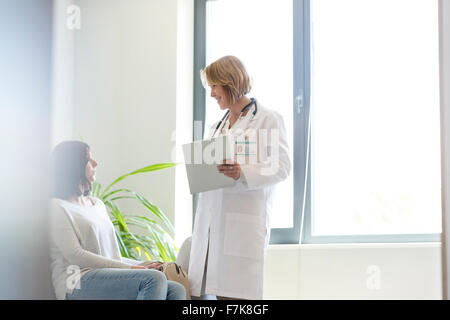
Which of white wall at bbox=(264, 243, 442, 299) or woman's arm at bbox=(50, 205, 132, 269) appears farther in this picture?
white wall at bbox=(264, 243, 442, 299)

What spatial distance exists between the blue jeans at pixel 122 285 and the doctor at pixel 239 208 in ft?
0.77

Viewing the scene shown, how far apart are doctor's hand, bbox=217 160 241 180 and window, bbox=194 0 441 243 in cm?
98

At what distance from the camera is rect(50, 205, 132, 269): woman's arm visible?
1.78 m

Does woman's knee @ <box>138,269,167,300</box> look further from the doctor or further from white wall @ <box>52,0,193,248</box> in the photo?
white wall @ <box>52,0,193,248</box>

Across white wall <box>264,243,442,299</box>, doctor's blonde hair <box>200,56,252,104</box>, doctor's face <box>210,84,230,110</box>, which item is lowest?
white wall <box>264,243,442,299</box>

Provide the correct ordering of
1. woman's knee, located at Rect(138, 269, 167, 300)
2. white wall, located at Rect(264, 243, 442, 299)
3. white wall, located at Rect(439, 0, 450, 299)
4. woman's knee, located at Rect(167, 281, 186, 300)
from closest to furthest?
white wall, located at Rect(439, 0, 450, 299)
woman's knee, located at Rect(138, 269, 167, 300)
woman's knee, located at Rect(167, 281, 186, 300)
white wall, located at Rect(264, 243, 442, 299)

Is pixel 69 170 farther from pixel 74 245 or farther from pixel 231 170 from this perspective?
pixel 231 170

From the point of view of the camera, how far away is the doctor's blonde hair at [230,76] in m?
2.05

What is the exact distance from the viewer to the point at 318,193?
2871 millimetres

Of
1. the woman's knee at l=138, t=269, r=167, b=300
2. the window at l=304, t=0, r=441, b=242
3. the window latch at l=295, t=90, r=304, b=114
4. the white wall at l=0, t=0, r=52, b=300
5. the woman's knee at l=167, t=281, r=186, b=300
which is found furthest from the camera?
Result: the window latch at l=295, t=90, r=304, b=114

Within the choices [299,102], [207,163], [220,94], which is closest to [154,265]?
[207,163]

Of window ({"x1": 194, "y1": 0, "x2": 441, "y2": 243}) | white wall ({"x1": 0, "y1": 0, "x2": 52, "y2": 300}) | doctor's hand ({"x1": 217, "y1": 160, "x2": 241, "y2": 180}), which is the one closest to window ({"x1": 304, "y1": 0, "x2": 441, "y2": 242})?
window ({"x1": 194, "y1": 0, "x2": 441, "y2": 243})

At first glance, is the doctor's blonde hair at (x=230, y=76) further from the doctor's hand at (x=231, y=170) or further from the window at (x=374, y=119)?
the window at (x=374, y=119)

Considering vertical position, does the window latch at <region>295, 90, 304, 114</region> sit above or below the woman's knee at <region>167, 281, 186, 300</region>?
above
